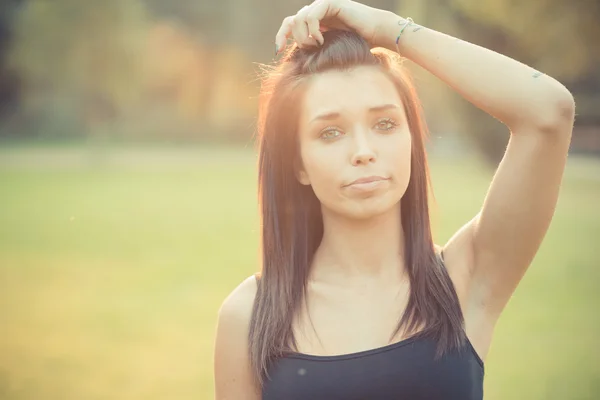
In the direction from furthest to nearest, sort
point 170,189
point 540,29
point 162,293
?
point 170,189 < point 540,29 < point 162,293

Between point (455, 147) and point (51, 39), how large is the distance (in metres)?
18.3

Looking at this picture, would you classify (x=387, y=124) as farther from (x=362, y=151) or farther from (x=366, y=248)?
(x=366, y=248)

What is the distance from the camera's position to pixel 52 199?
18.0m

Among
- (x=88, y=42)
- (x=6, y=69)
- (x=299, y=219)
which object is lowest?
(x=299, y=219)

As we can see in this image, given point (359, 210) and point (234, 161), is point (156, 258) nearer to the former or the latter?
point (359, 210)

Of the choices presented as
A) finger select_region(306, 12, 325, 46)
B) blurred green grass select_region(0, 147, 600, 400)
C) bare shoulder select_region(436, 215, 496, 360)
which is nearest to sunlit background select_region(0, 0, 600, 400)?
blurred green grass select_region(0, 147, 600, 400)

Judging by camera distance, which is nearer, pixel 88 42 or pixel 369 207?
pixel 369 207

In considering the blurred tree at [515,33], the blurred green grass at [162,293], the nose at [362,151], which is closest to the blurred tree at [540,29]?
the blurred tree at [515,33]

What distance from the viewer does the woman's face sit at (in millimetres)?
2078

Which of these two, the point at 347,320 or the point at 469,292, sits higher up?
the point at 469,292

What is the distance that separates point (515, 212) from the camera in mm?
2051

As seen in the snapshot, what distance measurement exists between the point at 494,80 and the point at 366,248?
24.4 inches

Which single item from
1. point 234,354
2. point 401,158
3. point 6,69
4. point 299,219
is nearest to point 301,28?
point 401,158

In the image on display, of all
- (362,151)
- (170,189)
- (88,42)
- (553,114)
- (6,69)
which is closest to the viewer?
(553,114)
